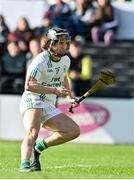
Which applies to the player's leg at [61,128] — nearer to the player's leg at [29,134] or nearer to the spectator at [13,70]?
the player's leg at [29,134]

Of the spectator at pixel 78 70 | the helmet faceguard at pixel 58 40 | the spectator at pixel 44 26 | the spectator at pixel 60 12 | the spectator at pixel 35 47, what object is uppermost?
the helmet faceguard at pixel 58 40

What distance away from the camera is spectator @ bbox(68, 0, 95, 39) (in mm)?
20202

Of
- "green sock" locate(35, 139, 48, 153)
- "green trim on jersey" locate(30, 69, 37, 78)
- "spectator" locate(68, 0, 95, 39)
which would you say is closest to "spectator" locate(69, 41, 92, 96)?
"spectator" locate(68, 0, 95, 39)

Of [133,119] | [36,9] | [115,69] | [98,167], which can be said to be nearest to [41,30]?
[36,9]

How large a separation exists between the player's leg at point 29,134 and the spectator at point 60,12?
920cm

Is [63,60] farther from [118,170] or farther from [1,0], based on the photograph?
[1,0]

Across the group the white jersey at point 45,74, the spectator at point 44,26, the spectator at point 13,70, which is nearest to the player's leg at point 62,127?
the white jersey at point 45,74

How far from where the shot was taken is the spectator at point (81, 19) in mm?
20202

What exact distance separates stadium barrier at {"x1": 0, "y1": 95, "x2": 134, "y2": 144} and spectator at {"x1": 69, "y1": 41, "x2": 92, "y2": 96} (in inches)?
24.3

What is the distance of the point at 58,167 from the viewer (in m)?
12.3

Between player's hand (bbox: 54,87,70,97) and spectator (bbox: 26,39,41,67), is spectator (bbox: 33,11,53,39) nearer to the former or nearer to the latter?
spectator (bbox: 26,39,41,67)

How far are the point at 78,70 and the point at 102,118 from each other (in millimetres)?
1471

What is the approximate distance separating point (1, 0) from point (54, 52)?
10.0 metres

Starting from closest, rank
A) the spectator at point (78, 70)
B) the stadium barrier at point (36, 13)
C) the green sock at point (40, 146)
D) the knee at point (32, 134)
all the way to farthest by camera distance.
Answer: the knee at point (32, 134)
the green sock at point (40, 146)
the spectator at point (78, 70)
the stadium barrier at point (36, 13)
